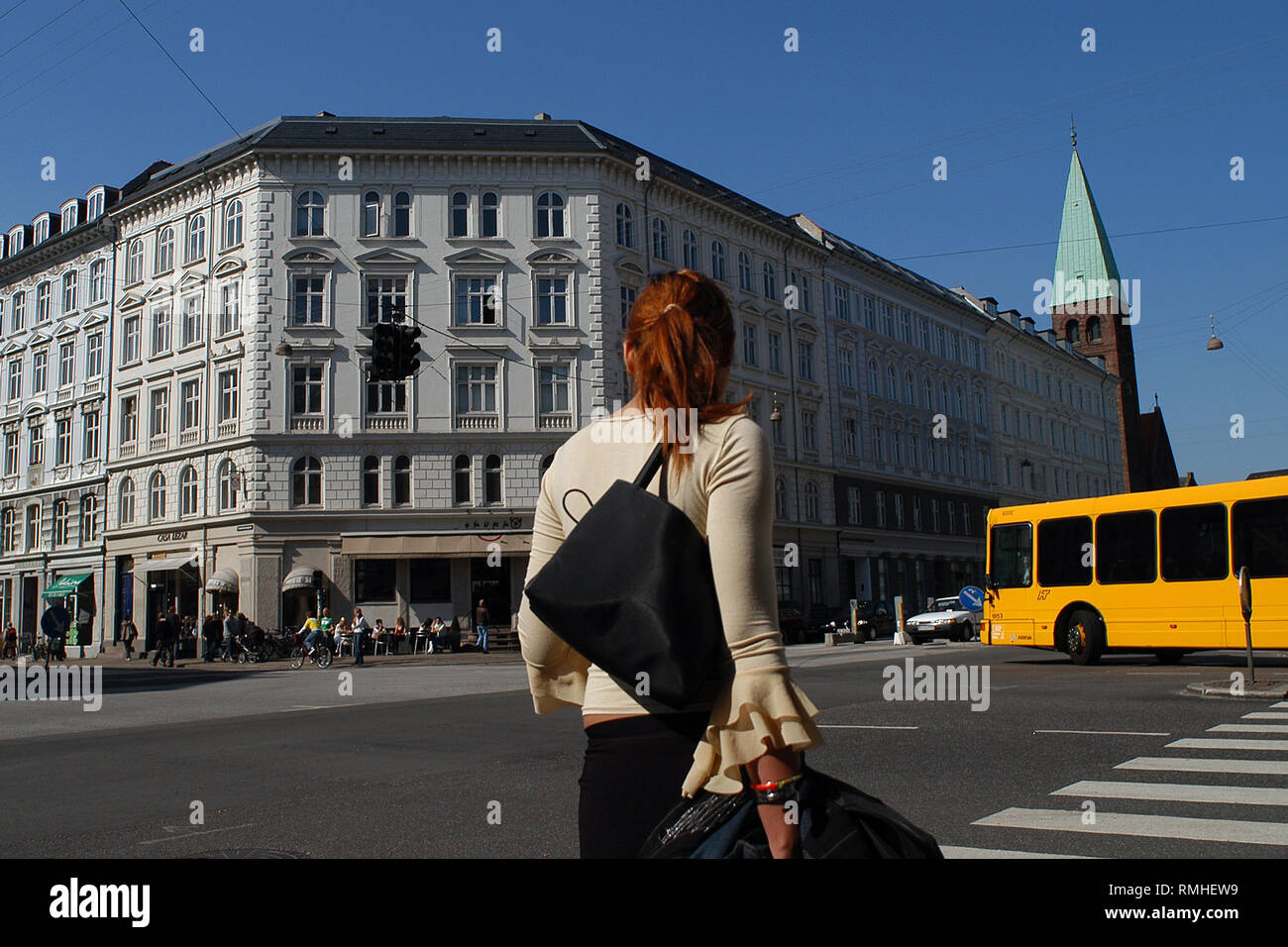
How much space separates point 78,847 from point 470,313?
35.8 m

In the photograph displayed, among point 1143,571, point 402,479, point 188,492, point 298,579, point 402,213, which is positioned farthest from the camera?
point 188,492

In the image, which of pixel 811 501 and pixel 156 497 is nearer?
pixel 156 497

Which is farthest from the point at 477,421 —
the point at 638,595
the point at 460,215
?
the point at 638,595

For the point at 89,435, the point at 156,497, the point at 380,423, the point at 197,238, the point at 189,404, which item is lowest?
the point at 156,497

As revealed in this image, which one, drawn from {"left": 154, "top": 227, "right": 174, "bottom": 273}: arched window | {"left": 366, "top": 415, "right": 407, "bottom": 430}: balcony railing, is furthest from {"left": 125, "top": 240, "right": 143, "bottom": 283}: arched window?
{"left": 366, "top": 415, "right": 407, "bottom": 430}: balcony railing

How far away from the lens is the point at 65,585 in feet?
155

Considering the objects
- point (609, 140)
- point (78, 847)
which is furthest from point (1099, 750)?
point (609, 140)

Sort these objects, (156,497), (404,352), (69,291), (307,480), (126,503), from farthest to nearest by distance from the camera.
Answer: (69,291)
(126,503)
(156,497)
(307,480)
(404,352)

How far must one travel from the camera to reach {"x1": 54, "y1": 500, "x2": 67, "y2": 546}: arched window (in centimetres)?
4897

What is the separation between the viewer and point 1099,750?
9.17 meters

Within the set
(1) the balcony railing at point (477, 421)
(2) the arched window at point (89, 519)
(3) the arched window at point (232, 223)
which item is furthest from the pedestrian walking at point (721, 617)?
(2) the arched window at point (89, 519)

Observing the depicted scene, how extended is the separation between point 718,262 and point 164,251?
22.9 metres

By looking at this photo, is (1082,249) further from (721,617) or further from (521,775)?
(721,617)
